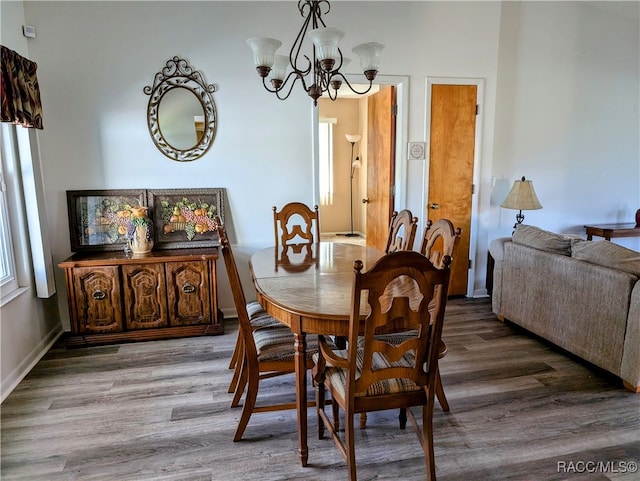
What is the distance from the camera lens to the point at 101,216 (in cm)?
356

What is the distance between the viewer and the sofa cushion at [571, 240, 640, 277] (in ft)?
8.43

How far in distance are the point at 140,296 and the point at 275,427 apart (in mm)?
1692

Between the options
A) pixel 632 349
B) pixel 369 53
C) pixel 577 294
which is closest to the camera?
pixel 369 53

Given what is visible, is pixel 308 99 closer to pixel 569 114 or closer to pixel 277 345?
pixel 277 345

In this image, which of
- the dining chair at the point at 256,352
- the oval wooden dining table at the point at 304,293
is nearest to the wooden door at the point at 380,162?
the oval wooden dining table at the point at 304,293

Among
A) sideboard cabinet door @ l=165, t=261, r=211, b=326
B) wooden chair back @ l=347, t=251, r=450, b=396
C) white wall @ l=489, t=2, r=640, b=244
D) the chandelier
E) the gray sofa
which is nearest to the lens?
wooden chair back @ l=347, t=251, r=450, b=396

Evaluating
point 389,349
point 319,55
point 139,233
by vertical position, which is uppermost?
point 319,55

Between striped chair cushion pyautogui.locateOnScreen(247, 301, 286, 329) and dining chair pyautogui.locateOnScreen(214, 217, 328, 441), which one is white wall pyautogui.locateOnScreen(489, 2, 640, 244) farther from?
dining chair pyautogui.locateOnScreen(214, 217, 328, 441)

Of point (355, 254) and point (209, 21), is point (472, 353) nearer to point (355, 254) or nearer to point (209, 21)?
point (355, 254)

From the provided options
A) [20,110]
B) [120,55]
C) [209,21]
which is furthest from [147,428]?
[209,21]

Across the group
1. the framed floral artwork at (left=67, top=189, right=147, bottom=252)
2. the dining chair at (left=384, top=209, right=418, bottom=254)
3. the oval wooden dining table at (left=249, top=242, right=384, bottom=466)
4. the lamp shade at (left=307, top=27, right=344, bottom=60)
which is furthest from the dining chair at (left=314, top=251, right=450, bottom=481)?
the framed floral artwork at (left=67, top=189, right=147, bottom=252)

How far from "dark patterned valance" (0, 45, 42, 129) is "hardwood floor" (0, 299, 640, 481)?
172 cm

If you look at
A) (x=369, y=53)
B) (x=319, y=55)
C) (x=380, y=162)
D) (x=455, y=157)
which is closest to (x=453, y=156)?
(x=455, y=157)

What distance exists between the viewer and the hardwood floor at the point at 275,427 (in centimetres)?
197
